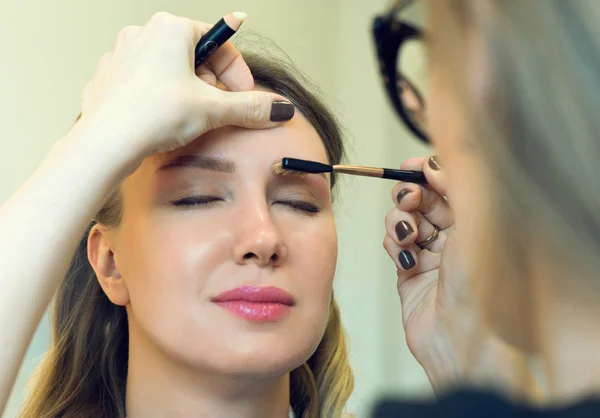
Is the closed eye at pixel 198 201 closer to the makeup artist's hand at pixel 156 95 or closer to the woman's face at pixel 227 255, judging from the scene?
the woman's face at pixel 227 255

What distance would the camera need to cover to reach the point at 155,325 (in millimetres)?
891

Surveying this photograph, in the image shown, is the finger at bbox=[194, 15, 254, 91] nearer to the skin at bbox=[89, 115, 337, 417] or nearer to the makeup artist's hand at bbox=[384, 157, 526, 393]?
the skin at bbox=[89, 115, 337, 417]

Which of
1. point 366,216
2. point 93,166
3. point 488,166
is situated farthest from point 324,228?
point 366,216

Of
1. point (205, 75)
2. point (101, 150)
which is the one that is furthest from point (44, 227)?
point (205, 75)

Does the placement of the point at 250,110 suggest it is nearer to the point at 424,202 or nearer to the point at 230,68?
the point at 230,68

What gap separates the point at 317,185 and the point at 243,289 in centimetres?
24

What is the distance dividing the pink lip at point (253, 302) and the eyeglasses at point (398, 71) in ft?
1.00

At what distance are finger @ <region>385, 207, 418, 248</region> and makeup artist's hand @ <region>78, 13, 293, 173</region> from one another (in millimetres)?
308

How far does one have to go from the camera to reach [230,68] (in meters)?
0.94

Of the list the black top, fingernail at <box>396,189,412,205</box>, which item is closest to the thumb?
fingernail at <box>396,189,412,205</box>

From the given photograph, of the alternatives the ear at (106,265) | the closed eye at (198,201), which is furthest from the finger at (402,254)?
the ear at (106,265)

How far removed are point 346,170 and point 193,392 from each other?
1.34ft

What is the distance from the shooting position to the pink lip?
0.86 meters

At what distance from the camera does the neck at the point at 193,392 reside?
912 mm
